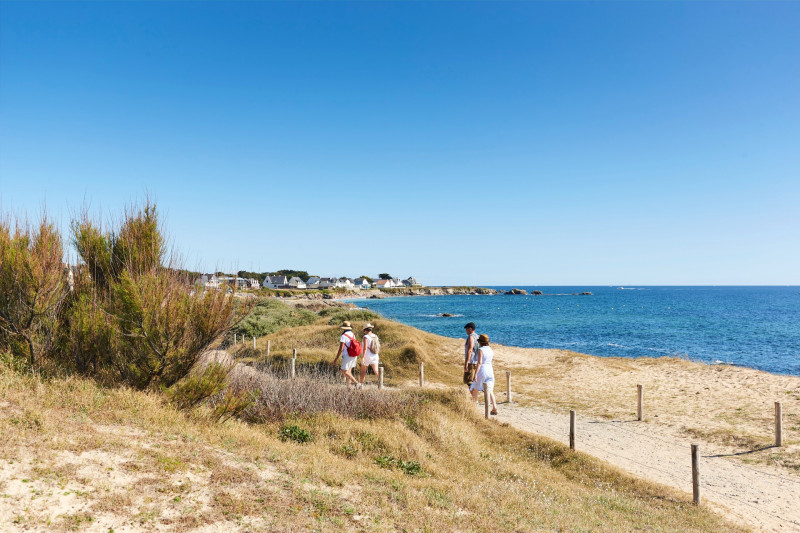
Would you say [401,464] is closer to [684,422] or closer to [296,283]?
[684,422]

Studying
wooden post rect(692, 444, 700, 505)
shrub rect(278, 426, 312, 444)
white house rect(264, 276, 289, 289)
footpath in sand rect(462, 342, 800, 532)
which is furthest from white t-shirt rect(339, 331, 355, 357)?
white house rect(264, 276, 289, 289)

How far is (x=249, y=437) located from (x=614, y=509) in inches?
251

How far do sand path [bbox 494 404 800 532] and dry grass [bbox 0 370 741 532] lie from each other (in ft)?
4.08

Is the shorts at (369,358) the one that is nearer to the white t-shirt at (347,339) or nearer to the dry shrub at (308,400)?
the white t-shirt at (347,339)

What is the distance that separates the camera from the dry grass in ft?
17.5

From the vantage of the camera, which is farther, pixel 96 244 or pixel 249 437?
pixel 96 244

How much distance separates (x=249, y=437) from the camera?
27.0 ft

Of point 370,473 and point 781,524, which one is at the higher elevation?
point 370,473

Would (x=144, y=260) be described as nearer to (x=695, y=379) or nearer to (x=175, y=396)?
(x=175, y=396)

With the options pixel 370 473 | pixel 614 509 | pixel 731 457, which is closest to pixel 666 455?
pixel 731 457

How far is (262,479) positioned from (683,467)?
9.99m

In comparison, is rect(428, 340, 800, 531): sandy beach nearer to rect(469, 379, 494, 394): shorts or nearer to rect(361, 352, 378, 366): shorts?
rect(469, 379, 494, 394): shorts

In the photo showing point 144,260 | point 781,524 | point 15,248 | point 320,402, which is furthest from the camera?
point 320,402

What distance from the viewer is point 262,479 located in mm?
6547
